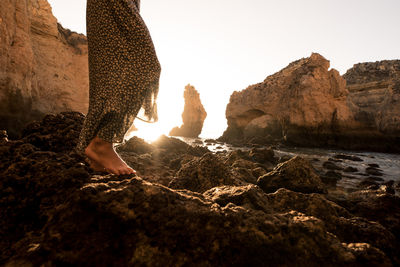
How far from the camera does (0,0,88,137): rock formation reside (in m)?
4.77

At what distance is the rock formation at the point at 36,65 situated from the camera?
4.77 meters

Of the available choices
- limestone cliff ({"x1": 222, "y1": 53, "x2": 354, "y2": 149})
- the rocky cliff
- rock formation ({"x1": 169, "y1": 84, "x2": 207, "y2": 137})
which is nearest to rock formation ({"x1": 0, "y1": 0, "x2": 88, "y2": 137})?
the rocky cliff

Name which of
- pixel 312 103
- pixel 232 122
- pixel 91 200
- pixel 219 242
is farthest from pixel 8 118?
pixel 232 122

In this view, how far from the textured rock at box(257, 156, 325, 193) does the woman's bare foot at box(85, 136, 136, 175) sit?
6.68 ft

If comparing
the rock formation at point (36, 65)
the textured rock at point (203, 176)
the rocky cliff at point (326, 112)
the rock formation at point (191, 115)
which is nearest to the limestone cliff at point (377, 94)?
the rocky cliff at point (326, 112)

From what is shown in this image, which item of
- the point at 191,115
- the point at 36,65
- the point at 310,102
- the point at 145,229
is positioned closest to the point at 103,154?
the point at 145,229

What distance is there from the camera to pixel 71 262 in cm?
64

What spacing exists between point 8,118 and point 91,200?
5.75m

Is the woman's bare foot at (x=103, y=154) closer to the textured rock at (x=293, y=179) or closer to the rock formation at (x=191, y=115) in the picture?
the textured rock at (x=293, y=179)

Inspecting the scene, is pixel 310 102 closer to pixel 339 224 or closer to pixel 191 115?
pixel 339 224

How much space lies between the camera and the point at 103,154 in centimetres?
142

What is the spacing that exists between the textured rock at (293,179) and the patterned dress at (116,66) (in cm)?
214

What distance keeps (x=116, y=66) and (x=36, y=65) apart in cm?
1005

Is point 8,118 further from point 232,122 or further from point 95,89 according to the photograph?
point 232,122
